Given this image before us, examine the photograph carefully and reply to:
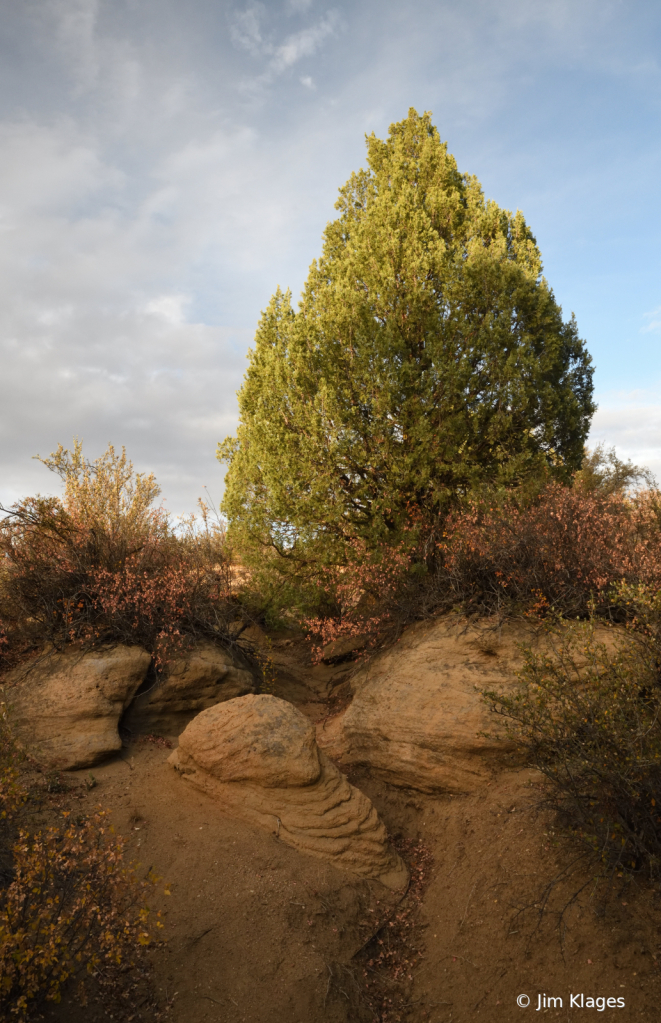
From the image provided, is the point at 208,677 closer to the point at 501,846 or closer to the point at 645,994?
the point at 501,846

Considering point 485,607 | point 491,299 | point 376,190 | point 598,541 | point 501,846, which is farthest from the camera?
point 376,190

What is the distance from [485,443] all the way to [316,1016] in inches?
357

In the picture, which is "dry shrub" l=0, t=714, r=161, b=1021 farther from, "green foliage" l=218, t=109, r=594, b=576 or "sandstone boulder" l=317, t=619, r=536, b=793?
"green foliage" l=218, t=109, r=594, b=576

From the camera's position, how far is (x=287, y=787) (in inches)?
284

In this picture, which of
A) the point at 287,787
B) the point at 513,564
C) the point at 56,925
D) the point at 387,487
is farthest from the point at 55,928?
the point at 387,487

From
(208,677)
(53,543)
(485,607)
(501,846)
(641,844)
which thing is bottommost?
(501,846)

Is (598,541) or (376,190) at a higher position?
(376,190)

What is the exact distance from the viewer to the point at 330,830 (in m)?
7.04

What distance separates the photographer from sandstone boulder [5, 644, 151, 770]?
8.06 metres

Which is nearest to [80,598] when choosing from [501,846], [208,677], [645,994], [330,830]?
[208,677]

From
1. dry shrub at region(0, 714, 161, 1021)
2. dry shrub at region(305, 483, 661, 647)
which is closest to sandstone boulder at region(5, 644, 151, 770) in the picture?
dry shrub at region(0, 714, 161, 1021)

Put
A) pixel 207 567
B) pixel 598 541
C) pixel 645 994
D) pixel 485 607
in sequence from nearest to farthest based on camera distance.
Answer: pixel 645 994
pixel 598 541
pixel 485 607
pixel 207 567

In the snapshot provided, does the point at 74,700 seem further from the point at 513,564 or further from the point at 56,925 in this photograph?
the point at 513,564

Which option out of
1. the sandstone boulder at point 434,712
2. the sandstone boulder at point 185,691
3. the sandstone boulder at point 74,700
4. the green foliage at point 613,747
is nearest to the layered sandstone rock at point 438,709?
the sandstone boulder at point 434,712
